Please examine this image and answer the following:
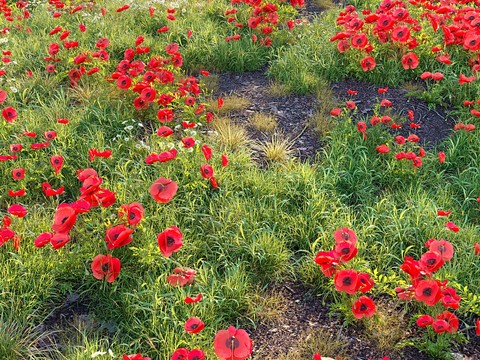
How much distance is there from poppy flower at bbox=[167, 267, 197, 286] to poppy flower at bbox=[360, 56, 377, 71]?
2722mm

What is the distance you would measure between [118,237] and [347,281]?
1185 mm

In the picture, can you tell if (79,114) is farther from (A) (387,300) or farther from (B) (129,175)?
A: (A) (387,300)

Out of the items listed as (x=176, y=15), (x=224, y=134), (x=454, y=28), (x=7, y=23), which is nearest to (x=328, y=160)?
(x=224, y=134)

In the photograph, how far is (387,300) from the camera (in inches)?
109

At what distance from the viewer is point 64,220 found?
2.56 meters

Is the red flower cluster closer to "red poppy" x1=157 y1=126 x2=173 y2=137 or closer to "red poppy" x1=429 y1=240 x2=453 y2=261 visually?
"red poppy" x1=429 y1=240 x2=453 y2=261

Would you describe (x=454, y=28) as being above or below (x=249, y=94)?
above

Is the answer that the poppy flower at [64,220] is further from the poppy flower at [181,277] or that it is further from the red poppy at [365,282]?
the red poppy at [365,282]

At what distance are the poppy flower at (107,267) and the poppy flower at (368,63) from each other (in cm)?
294

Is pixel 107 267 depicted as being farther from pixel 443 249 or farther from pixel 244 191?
pixel 443 249

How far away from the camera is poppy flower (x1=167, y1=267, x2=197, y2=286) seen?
8.48ft

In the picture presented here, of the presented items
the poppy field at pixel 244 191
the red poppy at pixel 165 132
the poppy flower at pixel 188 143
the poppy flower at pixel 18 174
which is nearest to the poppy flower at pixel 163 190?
the poppy field at pixel 244 191

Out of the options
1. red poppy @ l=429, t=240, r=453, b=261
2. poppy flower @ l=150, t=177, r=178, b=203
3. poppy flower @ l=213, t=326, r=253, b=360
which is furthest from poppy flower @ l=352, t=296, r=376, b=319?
poppy flower @ l=150, t=177, r=178, b=203

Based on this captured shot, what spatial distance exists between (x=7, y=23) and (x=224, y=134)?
3.45m
